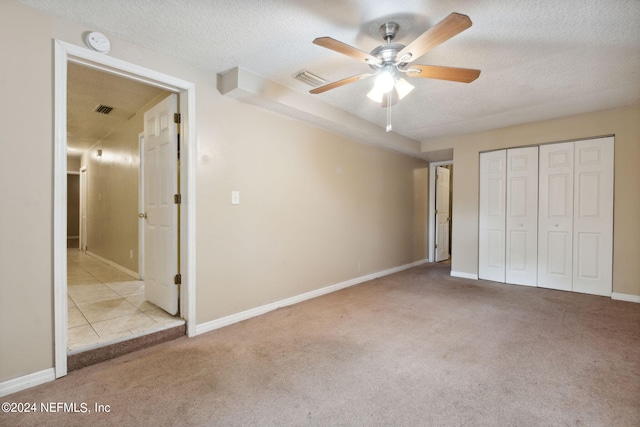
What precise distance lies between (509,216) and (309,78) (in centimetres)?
368

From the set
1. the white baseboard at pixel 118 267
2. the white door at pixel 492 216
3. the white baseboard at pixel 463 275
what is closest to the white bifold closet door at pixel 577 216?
the white door at pixel 492 216

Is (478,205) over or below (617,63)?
below

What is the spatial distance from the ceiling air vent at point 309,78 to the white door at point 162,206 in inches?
46.1

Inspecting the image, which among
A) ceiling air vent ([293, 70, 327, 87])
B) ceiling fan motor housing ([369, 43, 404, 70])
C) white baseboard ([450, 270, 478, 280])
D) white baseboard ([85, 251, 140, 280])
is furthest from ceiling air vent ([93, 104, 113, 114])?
white baseboard ([450, 270, 478, 280])

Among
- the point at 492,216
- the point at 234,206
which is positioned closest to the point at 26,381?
the point at 234,206

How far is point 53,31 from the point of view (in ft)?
6.29

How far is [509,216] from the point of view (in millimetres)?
4453

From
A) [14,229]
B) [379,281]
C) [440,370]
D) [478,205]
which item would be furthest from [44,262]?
[478,205]

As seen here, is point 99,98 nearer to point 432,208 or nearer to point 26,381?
point 26,381

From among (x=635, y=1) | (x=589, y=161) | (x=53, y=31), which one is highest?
(x=635, y=1)

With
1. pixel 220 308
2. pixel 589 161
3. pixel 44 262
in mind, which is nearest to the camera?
pixel 44 262

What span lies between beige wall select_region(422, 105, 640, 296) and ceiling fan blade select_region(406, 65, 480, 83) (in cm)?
294

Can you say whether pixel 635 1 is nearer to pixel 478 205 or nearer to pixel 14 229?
pixel 478 205

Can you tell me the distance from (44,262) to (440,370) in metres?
2.76
